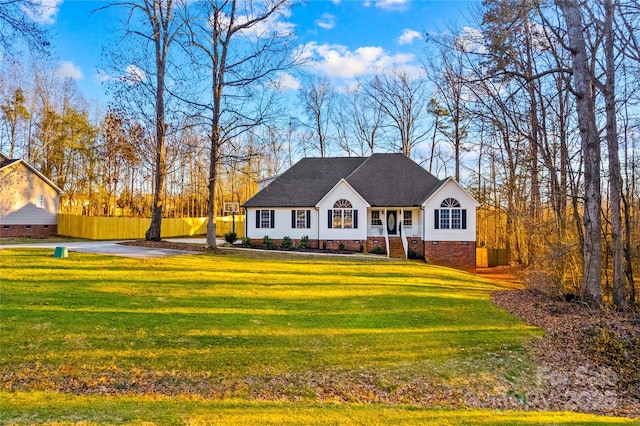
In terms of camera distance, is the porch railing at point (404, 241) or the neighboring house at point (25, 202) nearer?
the porch railing at point (404, 241)

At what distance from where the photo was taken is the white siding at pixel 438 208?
908 inches

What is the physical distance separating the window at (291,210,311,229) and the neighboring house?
1903 cm

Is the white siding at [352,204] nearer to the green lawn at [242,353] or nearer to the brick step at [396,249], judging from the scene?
the brick step at [396,249]

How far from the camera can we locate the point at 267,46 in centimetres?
1858

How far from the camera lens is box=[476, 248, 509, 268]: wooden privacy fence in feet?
83.8

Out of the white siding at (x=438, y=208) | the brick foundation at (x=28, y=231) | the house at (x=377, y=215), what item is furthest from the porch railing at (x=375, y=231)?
the brick foundation at (x=28, y=231)

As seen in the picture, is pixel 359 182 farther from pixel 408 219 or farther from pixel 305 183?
pixel 408 219

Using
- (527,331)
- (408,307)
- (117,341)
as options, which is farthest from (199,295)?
(527,331)

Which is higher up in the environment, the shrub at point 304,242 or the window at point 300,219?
the window at point 300,219

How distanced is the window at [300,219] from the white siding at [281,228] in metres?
0.20

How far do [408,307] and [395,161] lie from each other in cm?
1972

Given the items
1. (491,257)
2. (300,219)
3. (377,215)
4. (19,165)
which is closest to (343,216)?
(377,215)

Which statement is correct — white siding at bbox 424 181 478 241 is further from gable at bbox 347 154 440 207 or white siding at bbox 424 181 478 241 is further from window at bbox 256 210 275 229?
window at bbox 256 210 275 229

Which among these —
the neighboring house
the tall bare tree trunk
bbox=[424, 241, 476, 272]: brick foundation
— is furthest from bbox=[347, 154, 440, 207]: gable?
the neighboring house
